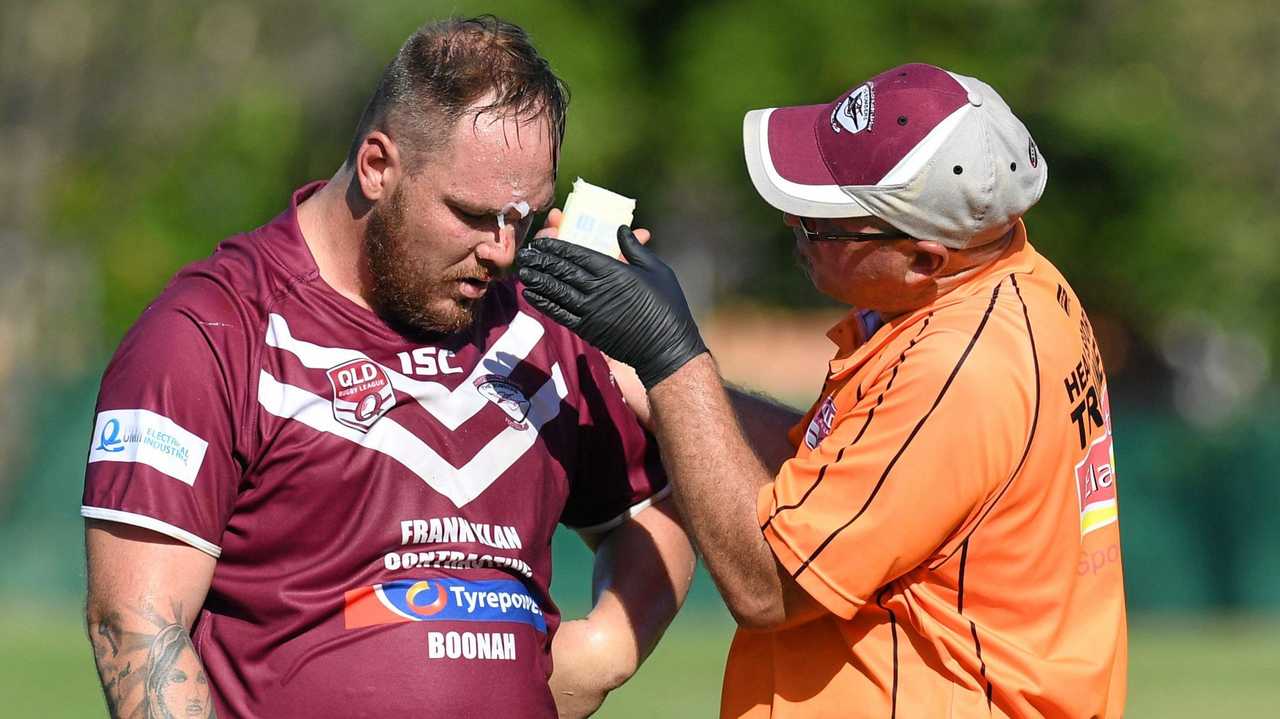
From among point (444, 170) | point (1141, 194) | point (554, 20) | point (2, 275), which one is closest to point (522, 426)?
point (444, 170)

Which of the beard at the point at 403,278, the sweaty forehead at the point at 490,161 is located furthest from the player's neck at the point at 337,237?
the sweaty forehead at the point at 490,161

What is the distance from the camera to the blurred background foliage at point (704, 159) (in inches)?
737

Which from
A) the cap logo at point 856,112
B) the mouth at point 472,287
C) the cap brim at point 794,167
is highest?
the cap logo at point 856,112

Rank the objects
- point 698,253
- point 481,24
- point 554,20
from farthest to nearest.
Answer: point 698,253
point 554,20
point 481,24

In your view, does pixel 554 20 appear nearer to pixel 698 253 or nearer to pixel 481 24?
pixel 698 253

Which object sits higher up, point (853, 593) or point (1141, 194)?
point (853, 593)

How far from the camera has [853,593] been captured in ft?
12.1

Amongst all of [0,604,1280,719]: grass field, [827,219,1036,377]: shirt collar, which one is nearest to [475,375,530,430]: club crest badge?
[827,219,1036,377]: shirt collar

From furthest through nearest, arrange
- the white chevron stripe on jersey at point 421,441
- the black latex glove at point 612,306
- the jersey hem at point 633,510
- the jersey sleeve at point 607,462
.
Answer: the jersey hem at point 633,510 < the jersey sleeve at point 607,462 < the black latex glove at point 612,306 < the white chevron stripe on jersey at point 421,441

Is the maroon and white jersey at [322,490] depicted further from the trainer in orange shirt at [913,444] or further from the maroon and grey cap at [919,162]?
the maroon and grey cap at [919,162]

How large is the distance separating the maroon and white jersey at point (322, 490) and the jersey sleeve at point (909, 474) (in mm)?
722

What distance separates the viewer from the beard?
3885mm

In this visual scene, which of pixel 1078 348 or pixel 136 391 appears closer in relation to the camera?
pixel 136 391

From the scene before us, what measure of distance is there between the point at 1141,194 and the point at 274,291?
77.1 feet
